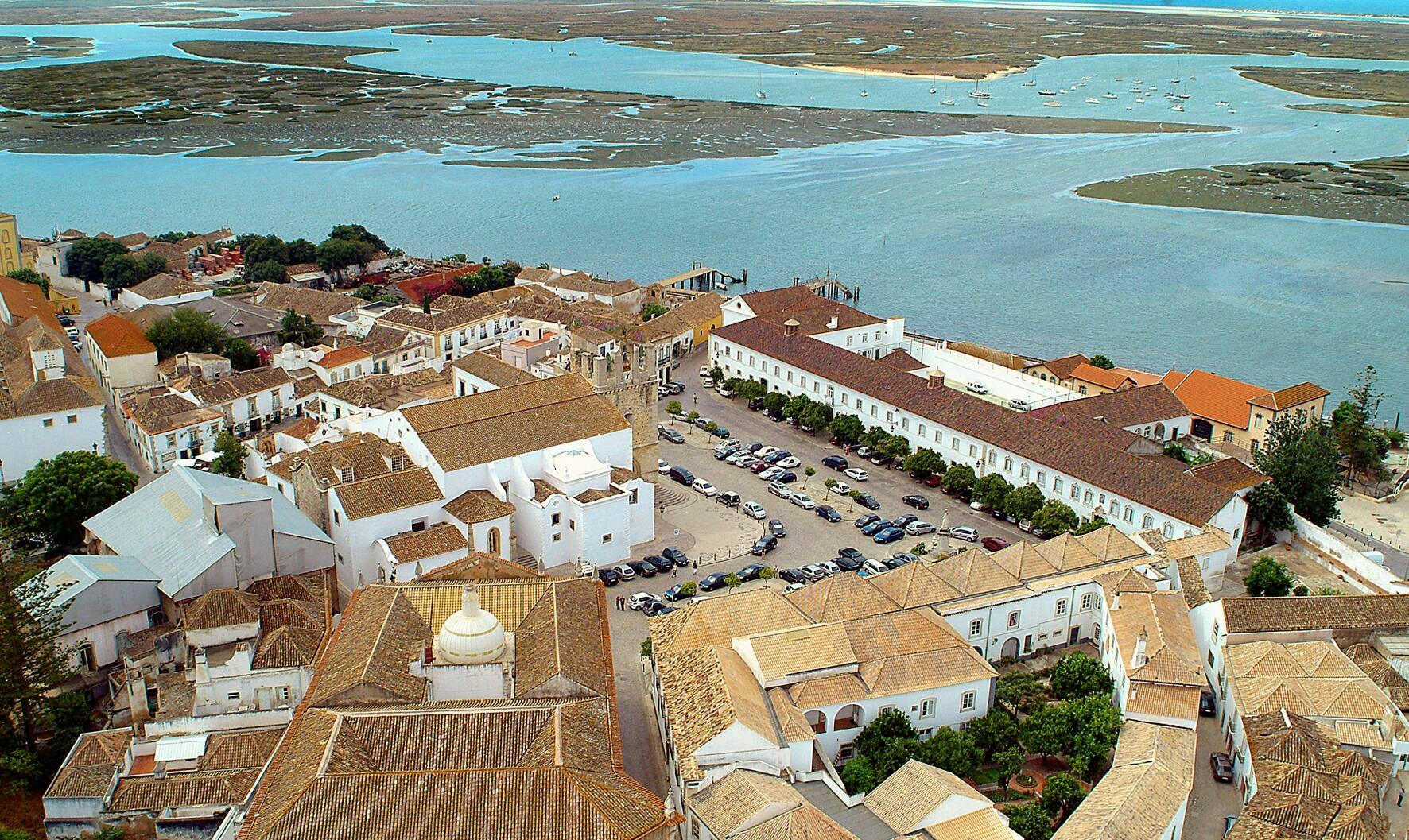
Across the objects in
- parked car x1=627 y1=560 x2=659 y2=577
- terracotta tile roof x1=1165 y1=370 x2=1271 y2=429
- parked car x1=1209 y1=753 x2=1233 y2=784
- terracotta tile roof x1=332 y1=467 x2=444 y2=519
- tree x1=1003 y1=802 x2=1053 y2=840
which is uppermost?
terracotta tile roof x1=332 y1=467 x2=444 y2=519

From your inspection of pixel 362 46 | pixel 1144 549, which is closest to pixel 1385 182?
pixel 1144 549

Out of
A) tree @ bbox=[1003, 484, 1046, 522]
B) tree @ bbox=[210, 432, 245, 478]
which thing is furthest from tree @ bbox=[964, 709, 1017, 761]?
tree @ bbox=[210, 432, 245, 478]

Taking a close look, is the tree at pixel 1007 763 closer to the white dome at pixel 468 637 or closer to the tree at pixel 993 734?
the tree at pixel 993 734

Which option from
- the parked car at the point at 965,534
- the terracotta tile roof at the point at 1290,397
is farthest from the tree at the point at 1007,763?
the terracotta tile roof at the point at 1290,397

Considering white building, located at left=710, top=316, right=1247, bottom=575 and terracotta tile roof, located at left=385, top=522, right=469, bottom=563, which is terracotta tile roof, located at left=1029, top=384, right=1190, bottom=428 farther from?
terracotta tile roof, located at left=385, top=522, right=469, bottom=563

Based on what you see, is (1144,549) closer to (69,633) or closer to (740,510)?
(740,510)

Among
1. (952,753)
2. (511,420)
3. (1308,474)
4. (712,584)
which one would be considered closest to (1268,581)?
(1308,474)

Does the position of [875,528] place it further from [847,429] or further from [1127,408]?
[1127,408]
